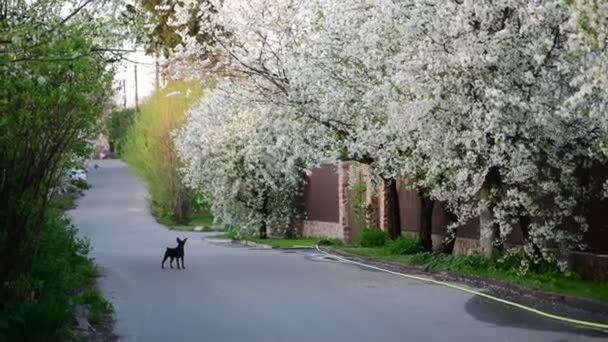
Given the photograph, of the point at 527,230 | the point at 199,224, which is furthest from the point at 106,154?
the point at 527,230

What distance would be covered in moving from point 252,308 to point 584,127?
6811 millimetres

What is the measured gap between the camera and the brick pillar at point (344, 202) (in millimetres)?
37281

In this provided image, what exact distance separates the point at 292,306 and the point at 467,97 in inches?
197

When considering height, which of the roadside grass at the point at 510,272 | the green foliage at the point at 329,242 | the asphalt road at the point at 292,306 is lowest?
the asphalt road at the point at 292,306

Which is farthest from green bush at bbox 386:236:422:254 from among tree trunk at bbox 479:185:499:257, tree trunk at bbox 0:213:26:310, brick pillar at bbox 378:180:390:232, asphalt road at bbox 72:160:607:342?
tree trunk at bbox 0:213:26:310

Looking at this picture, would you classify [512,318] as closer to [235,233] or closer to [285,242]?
[285,242]

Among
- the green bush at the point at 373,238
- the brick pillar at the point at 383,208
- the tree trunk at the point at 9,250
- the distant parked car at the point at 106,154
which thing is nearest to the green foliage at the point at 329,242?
Result: the brick pillar at the point at 383,208

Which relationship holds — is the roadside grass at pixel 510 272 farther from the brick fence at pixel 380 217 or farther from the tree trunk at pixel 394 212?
the tree trunk at pixel 394 212

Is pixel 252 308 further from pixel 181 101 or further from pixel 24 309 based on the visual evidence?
pixel 181 101

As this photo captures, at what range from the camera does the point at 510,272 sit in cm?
1989

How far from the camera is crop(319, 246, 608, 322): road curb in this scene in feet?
49.5

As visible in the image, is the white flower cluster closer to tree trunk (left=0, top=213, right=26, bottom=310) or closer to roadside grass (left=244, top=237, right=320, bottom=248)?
tree trunk (left=0, top=213, right=26, bottom=310)

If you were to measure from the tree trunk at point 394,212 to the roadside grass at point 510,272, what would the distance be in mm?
3073

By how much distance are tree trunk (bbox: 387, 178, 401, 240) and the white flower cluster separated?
3.88 meters
